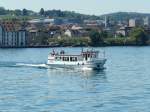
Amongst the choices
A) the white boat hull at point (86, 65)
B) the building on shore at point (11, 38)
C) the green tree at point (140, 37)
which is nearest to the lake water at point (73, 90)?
the white boat hull at point (86, 65)

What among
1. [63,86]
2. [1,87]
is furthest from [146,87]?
[1,87]

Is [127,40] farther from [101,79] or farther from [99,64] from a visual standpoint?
[101,79]

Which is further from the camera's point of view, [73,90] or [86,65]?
[86,65]

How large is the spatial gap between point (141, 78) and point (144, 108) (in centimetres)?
892

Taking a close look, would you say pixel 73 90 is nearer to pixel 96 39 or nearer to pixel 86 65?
pixel 86 65

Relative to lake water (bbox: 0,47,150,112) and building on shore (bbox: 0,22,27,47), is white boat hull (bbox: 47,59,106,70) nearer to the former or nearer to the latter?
lake water (bbox: 0,47,150,112)

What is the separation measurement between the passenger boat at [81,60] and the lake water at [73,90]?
1.78 feet

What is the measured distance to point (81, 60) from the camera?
32.4 m

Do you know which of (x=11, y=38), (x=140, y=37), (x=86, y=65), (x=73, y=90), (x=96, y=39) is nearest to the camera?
(x=73, y=90)

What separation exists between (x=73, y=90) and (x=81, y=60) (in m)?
10.3

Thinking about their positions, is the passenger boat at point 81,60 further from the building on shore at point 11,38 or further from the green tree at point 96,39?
the green tree at point 96,39

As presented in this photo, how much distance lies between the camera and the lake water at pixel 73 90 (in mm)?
18109

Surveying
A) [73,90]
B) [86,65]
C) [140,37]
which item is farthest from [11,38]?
→ [73,90]

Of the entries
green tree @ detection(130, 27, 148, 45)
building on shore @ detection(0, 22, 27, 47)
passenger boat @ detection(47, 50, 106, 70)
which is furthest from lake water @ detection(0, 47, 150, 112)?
green tree @ detection(130, 27, 148, 45)
